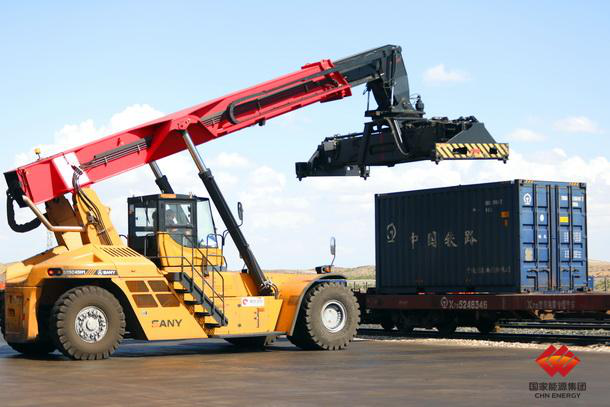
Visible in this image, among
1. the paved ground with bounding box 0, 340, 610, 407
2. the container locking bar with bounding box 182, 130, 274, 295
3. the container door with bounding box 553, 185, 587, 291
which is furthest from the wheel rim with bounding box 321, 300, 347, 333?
the container door with bounding box 553, 185, 587, 291

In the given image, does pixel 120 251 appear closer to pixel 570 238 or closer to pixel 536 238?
pixel 536 238

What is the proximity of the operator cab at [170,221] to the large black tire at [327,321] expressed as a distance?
228 cm

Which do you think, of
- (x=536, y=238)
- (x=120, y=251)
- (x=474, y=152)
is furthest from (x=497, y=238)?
(x=120, y=251)

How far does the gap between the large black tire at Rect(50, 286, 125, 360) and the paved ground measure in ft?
1.22

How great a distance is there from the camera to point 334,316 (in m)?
20.7

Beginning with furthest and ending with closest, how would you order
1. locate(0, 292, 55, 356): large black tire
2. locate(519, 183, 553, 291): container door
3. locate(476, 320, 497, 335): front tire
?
1. locate(476, 320, 497, 335): front tire
2. locate(519, 183, 553, 291): container door
3. locate(0, 292, 55, 356): large black tire

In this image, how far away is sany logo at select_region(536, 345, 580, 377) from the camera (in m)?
15.8

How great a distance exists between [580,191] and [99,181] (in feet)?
36.4

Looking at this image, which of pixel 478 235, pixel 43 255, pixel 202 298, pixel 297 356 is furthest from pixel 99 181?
pixel 478 235

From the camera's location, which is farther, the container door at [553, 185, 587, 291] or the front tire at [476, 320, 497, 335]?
the front tire at [476, 320, 497, 335]

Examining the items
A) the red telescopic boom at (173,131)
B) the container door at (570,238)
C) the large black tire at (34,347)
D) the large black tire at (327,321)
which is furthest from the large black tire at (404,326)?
the large black tire at (34,347)

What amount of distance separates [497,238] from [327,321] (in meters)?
4.86

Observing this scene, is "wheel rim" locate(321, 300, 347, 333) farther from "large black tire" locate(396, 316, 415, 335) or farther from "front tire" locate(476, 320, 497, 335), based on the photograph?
"front tire" locate(476, 320, 497, 335)

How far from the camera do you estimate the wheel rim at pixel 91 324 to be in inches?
692
